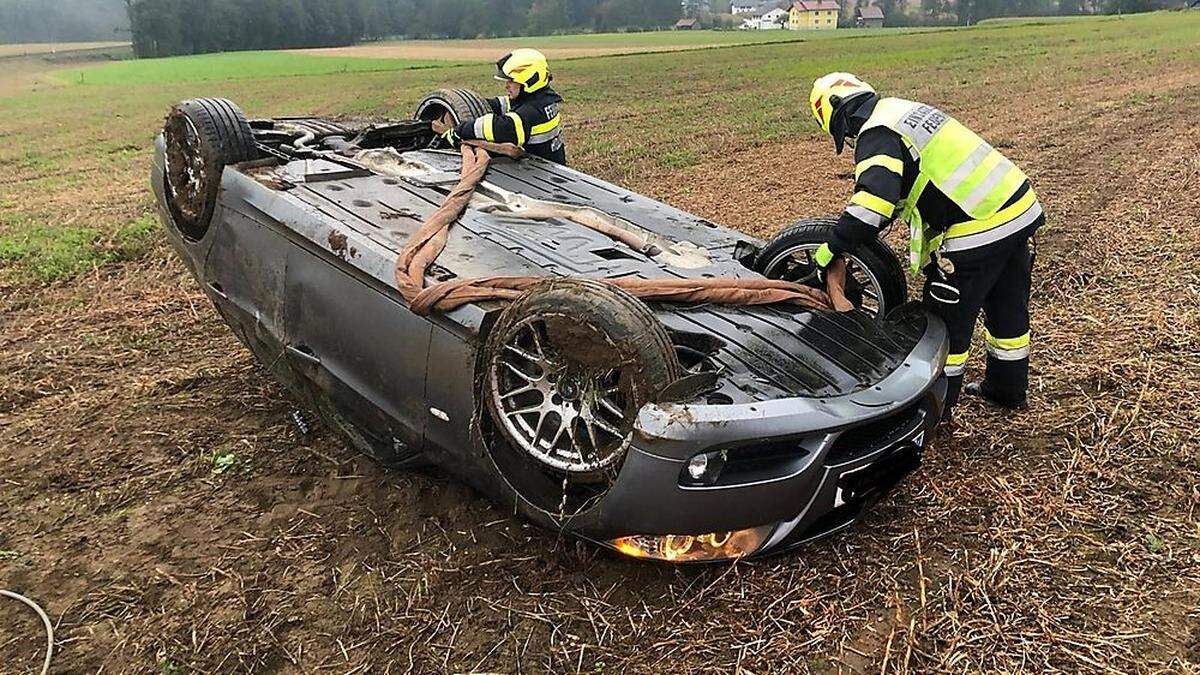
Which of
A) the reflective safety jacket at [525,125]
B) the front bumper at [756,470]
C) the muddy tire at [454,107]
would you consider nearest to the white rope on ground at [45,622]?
the front bumper at [756,470]

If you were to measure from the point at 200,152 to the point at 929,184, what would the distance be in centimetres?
345

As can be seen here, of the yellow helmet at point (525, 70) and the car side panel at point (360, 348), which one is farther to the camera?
the yellow helmet at point (525, 70)

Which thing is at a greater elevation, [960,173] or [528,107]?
[528,107]

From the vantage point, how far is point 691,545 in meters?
2.94

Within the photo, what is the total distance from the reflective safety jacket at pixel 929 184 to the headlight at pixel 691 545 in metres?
1.37

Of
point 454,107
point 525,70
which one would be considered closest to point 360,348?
point 454,107

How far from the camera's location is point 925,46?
35469 millimetres

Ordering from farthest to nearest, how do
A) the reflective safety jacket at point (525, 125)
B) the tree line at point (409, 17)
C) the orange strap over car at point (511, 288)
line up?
the tree line at point (409, 17), the reflective safety jacket at point (525, 125), the orange strap over car at point (511, 288)

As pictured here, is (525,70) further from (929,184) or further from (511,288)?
(511,288)

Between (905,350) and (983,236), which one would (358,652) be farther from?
(983,236)

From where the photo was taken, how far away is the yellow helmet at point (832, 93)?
3.98m

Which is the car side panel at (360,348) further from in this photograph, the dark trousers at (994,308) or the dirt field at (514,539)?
the dark trousers at (994,308)

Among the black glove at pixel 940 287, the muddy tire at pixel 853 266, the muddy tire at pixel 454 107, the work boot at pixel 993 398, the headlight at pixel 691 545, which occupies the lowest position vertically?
the work boot at pixel 993 398

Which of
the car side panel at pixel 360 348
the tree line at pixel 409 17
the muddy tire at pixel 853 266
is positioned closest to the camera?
the car side panel at pixel 360 348
